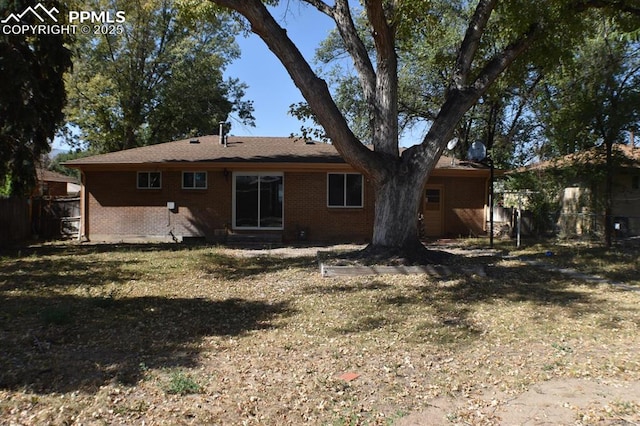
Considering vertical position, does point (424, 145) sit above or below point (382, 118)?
below

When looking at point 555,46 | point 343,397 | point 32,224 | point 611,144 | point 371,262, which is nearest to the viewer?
point 343,397

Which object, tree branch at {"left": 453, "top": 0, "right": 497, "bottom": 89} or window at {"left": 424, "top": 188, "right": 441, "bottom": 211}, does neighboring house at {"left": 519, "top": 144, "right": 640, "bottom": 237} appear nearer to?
window at {"left": 424, "top": 188, "right": 441, "bottom": 211}

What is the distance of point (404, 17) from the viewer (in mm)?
10758

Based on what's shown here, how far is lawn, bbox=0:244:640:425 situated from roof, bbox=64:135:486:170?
7.14 meters

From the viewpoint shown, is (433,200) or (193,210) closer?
(193,210)

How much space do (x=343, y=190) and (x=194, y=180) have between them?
5193mm

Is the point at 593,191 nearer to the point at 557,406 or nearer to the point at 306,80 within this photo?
the point at 306,80

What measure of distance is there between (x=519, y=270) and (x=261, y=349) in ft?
22.3

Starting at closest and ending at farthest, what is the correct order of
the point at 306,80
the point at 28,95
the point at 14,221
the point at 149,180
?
the point at 306,80 < the point at 28,95 < the point at 14,221 < the point at 149,180

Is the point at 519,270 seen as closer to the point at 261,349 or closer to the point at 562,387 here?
the point at 562,387

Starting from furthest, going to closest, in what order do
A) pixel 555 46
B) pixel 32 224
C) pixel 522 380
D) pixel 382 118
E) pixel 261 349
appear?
1. pixel 32 224
2. pixel 555 46
3. pixel 382 118
4. pixel 261 349
5. pixel 522 380

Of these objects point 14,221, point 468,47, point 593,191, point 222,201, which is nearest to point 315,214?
point 222,201

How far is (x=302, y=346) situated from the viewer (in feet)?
16.8

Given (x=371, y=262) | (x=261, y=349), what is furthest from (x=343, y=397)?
(x=371, y=262)
